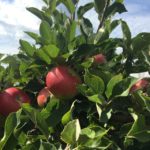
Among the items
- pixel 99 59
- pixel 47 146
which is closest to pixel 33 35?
pixel 99 59

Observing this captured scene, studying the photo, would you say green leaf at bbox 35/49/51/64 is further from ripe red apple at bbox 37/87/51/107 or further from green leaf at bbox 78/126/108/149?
green leaf at bbox 78/126/108/149

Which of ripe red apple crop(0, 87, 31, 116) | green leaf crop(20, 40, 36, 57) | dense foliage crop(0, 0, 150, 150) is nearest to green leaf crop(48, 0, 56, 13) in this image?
dense foliage crop(0, 0, 150, 150)

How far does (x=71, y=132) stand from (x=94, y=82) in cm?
24

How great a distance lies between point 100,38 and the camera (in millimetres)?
1801

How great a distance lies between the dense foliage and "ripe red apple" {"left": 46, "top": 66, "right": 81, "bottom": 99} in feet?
0.11

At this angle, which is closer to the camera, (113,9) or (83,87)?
(83,87)

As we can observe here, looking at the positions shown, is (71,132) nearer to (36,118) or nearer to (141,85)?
(36,118)

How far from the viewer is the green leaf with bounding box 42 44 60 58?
1.59m

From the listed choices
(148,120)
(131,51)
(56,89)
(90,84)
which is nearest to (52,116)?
(56,89)

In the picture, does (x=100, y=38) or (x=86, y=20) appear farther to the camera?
(x=86, y=20)

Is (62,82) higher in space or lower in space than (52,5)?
lower

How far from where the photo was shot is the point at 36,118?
1.45 meters

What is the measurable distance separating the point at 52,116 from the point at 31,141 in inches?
5.0

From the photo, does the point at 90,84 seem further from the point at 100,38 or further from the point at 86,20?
the point at 86,20
